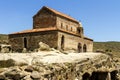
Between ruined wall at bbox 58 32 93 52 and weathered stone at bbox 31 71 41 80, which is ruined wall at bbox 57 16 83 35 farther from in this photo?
weathered stone at bbox 31 71 41 80

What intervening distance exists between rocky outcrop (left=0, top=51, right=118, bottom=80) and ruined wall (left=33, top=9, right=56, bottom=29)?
22560 millimetres

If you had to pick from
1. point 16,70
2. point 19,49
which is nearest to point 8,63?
point 16,70

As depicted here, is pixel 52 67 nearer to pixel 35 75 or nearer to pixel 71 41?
pixel 35 75

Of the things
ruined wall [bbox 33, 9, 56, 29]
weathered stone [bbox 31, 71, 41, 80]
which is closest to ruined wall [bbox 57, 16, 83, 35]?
ruined wall [bbox 33, 9, 56, 29]

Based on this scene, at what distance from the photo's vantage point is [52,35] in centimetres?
4369

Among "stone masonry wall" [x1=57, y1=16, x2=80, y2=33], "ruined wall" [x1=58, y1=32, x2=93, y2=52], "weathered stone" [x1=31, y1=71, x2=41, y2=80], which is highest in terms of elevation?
"stone masonry wall" [x1=57, y1=16, x2=80, y2=33]

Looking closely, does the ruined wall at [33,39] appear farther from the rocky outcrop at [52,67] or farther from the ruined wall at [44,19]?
the rocky outcrop at [52,67]

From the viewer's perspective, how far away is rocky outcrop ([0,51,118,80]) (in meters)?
16.0

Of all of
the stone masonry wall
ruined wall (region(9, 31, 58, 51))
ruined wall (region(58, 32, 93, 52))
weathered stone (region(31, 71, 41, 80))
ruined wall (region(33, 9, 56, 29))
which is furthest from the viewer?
the stone masonry wall

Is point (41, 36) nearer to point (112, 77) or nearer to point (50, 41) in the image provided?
point (50, 41)

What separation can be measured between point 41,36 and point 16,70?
28588mm

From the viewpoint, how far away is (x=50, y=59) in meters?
19.8

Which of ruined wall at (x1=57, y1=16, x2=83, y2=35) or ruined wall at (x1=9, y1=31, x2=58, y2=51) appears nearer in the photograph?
ruined wall at (x1=9, y1=31, x2=58, y2=51)

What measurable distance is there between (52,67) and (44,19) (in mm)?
32166
